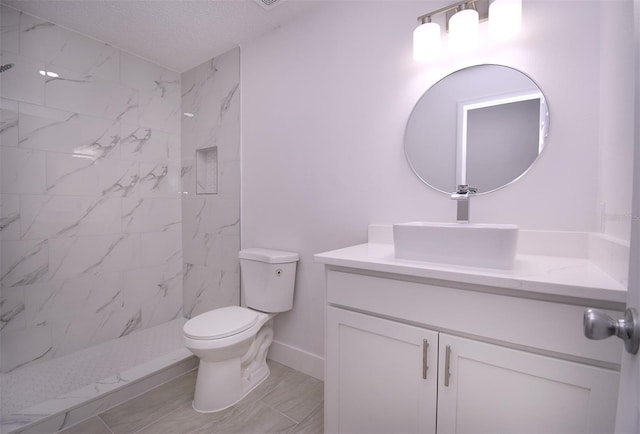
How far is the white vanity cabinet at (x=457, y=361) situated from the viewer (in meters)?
0.77

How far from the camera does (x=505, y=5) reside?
4.00 ft

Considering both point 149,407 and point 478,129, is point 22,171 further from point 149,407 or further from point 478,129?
point 478,129

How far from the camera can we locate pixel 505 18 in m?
1.22

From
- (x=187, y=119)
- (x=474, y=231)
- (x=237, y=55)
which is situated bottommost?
(x=474, y=231)

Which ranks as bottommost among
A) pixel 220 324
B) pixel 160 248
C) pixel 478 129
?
pixel 220 324

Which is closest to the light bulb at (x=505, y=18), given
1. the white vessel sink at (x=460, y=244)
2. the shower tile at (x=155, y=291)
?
the white vessel sink at (x=460, y=244)

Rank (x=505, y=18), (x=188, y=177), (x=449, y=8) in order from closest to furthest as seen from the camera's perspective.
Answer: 1. (x=505, y=18)
2. (x=449, y=8)
3. (x=188, y=177)

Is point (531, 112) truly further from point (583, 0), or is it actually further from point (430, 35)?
point (430, 35)

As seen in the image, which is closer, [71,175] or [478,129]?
[478,129]

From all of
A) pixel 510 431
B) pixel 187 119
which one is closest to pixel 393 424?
pixel 510 431

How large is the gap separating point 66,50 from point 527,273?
3008mm

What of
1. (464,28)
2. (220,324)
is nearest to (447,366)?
(220,324)

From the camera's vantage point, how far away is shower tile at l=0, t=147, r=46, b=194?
6.02 feet

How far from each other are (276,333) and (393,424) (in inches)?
47.1
